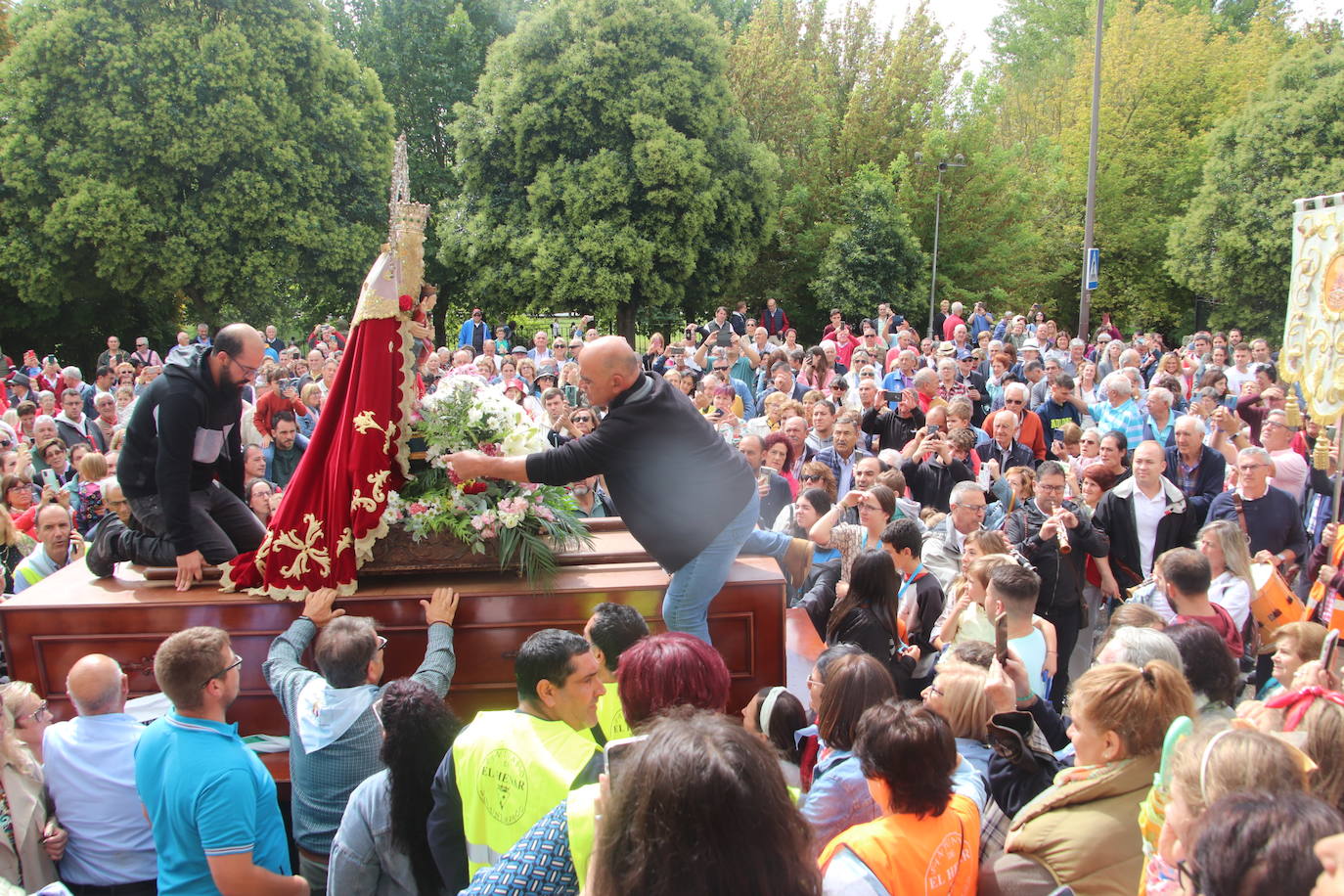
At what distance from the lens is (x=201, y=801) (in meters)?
3.29

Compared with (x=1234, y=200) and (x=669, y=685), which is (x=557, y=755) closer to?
(x=669, y=685)

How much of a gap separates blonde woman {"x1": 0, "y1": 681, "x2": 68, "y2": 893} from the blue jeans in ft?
8.20

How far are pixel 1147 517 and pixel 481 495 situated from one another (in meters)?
4.41

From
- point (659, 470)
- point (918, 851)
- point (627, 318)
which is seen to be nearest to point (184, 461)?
point (659, 470)

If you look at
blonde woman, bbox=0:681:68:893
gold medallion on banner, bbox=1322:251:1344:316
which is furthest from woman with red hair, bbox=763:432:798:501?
blonde woman, bbox=0:681:68:893

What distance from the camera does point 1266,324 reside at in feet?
75.9

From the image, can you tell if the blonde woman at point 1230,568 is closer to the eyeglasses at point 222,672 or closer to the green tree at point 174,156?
the eyeglasses at point 222,672

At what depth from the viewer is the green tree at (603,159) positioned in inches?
812

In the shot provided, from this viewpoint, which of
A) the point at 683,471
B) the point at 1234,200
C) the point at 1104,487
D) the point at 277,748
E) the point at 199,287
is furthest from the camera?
the point at 1234,200

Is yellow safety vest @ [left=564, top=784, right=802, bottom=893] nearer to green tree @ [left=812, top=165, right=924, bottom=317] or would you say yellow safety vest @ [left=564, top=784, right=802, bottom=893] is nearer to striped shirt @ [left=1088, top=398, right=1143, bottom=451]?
striped shirt @ [left=1088, top=398, right=1143, bottom=451]

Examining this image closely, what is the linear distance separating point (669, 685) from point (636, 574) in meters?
2.12

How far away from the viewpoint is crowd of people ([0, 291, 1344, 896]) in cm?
206

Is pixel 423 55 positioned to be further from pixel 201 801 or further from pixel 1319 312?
pixel 201 801

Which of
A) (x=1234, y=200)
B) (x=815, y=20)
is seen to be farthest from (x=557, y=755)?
(x=815, y=20)
